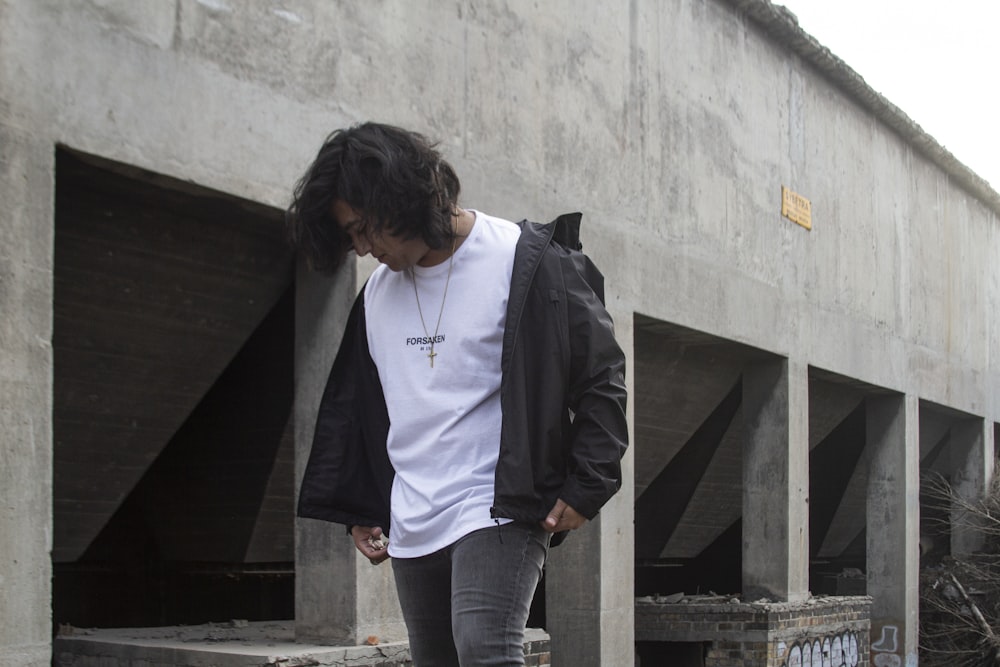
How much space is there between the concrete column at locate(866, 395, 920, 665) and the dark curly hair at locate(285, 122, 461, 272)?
987 centimetres

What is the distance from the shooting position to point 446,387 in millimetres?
2740

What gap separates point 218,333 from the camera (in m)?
6.14

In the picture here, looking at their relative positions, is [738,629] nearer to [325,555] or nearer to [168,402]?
[325,555]

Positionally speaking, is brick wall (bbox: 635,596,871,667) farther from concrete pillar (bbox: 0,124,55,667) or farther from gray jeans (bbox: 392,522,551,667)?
gray jeans (bbox: 392,522,551,667)

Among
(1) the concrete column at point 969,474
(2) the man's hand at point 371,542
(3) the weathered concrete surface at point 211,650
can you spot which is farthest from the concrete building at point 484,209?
(2) the man's hand at point 371,542

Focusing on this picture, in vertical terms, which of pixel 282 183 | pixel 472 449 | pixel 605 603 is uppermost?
pixel 282 183

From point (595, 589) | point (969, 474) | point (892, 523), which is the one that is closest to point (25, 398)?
point (595, 589)

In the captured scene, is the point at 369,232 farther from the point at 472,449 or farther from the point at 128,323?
the point at 128,323

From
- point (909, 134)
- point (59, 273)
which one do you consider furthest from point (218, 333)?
point (909, 134)

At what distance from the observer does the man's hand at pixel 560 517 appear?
2.59 metres

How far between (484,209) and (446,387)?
3.75 metres

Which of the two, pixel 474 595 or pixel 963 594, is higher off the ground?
pixel 474 595

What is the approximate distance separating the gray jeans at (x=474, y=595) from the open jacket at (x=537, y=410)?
7 centimetres

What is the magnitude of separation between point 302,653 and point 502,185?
259cm
